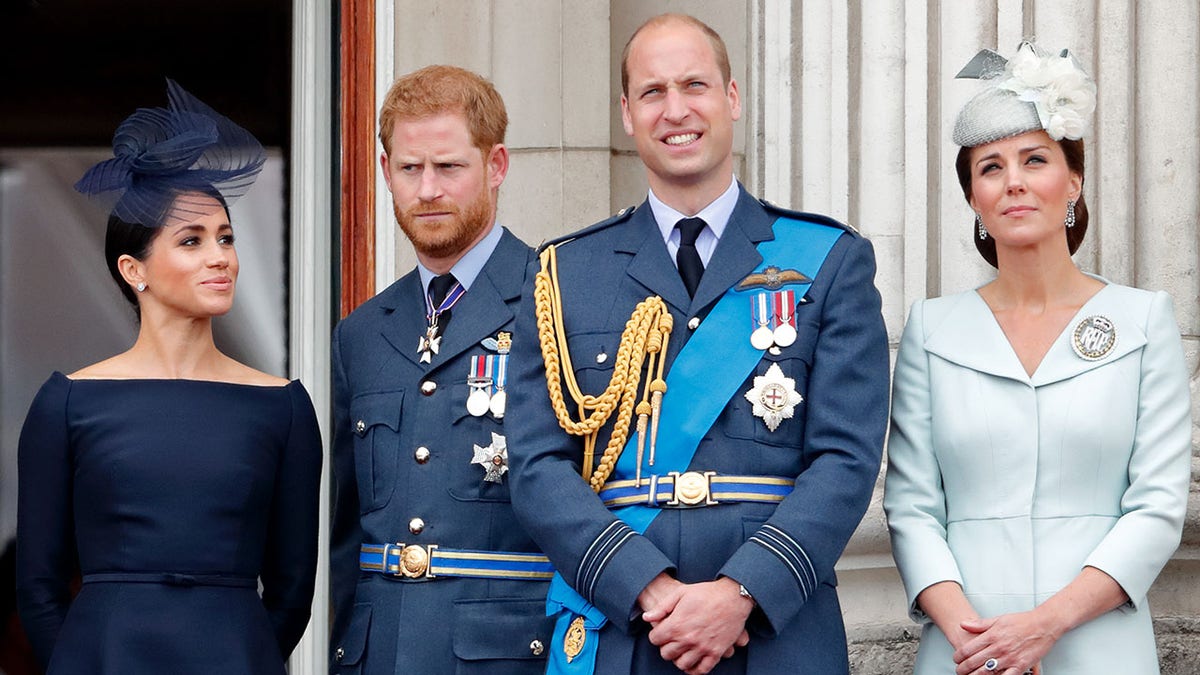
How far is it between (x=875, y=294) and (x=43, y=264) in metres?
3.93

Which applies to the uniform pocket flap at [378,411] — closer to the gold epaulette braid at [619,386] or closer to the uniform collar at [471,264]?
the uniform collar at [471,264]

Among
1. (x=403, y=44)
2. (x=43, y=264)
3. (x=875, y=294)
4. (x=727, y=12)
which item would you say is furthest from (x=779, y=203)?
(x=43, y=264)

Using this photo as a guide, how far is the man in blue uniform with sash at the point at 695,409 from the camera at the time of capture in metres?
3.05

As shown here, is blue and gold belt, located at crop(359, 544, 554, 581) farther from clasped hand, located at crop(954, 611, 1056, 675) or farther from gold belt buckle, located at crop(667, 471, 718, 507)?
clasped hand, located at crop(954, 611, 1056, 675)

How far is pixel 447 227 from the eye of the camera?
3.76m

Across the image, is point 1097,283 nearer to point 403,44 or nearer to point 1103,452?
point 1103,452

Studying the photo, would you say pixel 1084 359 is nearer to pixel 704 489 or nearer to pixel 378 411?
pixel 704 489

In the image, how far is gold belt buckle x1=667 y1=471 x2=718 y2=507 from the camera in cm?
314

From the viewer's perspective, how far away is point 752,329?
3.23 metres

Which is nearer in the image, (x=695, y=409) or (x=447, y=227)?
(x=695, y=409)


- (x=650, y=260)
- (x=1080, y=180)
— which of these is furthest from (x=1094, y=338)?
(x=650, y=260)

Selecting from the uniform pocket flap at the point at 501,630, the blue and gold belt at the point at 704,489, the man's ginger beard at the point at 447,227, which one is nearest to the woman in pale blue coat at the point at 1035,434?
the blue and gold belt at the point at 704,489

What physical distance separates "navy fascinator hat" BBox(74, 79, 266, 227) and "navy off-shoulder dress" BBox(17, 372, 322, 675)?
1.13 ft

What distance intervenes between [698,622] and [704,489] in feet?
0.85
